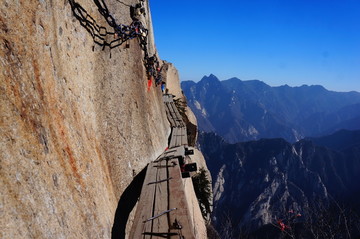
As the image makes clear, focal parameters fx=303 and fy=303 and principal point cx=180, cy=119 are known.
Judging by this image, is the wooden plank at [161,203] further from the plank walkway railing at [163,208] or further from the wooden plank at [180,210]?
the wooden plank at [180,210]

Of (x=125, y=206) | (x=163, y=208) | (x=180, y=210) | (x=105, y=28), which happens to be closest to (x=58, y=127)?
(x=163, y=208)

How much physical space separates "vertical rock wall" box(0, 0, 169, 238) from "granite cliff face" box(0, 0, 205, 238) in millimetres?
15

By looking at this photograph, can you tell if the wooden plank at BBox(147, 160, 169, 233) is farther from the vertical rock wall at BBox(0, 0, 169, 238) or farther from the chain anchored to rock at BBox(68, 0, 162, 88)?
the chain anchored to rock at BBox(68, 0, 162, 88)

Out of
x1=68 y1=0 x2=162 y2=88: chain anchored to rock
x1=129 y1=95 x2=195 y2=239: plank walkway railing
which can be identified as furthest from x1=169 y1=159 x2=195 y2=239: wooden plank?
x1=68 y1=0 x2=162 y2=88: chain anchored to rock

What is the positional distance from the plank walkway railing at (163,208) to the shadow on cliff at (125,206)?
672 millimetres

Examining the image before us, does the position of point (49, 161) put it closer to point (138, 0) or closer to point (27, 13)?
point (27, 13)

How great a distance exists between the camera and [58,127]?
18.1ft

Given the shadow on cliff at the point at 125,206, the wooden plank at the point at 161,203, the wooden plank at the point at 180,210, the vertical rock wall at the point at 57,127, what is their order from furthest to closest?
the shadow on cliff at the point at 125,206
the wooden plank at the point at 161,203
the wooden plank at the point at 180,210
the vertical rock wall at the point at 57,127

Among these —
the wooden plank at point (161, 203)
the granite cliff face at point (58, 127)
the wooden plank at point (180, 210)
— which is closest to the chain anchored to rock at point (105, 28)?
the granite cliff face at point (58, 127)

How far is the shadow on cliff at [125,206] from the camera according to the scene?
756 centimetres

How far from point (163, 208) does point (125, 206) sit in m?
2.14

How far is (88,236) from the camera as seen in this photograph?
5699 mm

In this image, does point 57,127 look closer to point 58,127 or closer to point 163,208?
point 58,127

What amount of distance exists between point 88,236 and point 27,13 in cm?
411
